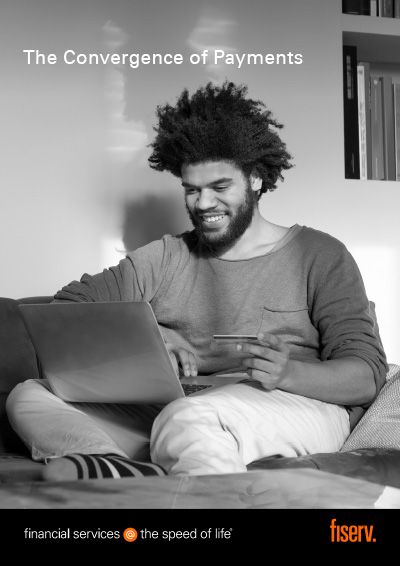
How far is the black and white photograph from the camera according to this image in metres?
0.74

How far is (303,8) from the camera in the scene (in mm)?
2311

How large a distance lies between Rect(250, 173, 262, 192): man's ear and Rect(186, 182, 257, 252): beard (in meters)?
0.05

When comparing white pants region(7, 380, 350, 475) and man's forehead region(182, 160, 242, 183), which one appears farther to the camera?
man's forehead region(182, 160, 242, 183)

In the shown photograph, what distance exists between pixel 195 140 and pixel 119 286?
0.37 meters

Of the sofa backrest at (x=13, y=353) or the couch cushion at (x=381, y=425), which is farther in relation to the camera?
the sofa backrest at (x=13, y=353)

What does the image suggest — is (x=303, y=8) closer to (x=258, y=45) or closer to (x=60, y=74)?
(x=258, y=45)

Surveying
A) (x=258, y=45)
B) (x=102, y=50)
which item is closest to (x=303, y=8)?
(x=258, y=45)

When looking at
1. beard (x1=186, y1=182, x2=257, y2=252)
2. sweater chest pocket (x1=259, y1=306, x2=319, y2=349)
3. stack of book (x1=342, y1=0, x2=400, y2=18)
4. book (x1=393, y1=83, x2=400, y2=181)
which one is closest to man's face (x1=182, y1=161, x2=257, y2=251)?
beard (x1=186, y1=182, x2=257, y2=252)

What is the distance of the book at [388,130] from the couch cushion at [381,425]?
3.18 feet

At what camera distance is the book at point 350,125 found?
7.63ft

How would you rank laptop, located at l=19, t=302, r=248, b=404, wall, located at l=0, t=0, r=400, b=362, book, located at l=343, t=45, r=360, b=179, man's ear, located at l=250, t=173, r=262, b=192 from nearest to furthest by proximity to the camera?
laptop, located at l=19, t=302, r=248, b=404
man's ear, located at l=250, t=173, r=262, b=192
wall, located at l=0, t=0, r=400, b=362
book, located at l=343, t=45, r=360, b=179

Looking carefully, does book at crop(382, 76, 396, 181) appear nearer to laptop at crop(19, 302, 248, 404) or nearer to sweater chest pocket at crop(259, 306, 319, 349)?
sweater chest pocket at crop(259, 306, 319, 349)

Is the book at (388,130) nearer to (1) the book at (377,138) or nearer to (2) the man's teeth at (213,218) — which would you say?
(1) the book at (377,138)

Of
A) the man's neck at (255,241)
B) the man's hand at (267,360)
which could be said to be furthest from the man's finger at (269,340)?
the man's neck at (255,241)
